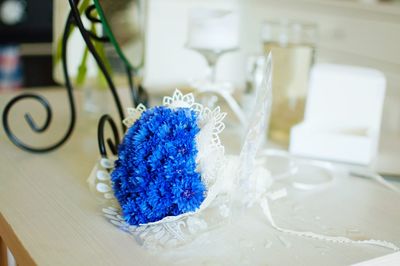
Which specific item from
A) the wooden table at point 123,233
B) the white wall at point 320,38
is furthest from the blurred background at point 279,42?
the wooden table at point 123,233

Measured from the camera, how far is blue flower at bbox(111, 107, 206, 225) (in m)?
0.61

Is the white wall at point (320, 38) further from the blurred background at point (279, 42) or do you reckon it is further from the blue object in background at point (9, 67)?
the blue object in background at point (9, 67)

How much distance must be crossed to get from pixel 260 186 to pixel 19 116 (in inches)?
21.8

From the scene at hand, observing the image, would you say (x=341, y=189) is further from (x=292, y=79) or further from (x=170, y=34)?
(x=170, y=34)

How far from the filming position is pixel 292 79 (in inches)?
41.1

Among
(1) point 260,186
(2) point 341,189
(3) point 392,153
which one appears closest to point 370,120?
(3) point 392,153

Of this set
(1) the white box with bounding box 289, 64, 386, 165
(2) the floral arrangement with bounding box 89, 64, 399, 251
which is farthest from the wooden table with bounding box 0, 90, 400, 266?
(1) the white box with bounding box 289, 64, 386, 165

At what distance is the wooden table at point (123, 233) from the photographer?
1.91ft

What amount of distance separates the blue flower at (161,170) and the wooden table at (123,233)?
4 cm

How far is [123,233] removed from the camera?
62 cm

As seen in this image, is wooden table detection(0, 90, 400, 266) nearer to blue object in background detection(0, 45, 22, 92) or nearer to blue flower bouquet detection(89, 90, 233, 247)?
blue flower bouquet detection(89, 90, 233, 247)

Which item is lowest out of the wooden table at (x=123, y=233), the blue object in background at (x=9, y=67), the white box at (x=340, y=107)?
the blue object in background at (x=9, y=67)

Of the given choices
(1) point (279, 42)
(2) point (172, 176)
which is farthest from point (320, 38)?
(2) point (172, 176)

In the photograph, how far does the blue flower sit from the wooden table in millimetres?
40
